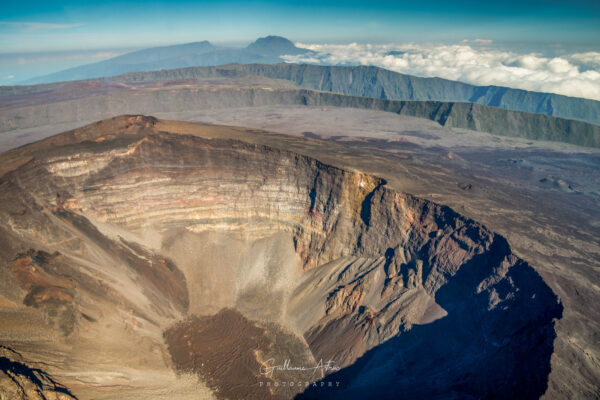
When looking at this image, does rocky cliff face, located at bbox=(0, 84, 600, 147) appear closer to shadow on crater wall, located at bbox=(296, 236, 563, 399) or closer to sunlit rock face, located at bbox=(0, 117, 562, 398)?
sunlit rock face, located at bbox=(0, 117, 562, 398)

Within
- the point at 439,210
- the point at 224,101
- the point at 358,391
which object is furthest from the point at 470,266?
the point at 224,101

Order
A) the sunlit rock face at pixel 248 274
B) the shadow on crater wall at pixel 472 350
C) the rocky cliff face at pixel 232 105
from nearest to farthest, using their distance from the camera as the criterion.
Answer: the shadow on crater wall at pixel 472 350, the sunlit rock face at pixel 248 274, the rocky cliff face at pixel 232 105

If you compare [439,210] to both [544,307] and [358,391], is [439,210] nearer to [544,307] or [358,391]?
[544,307]

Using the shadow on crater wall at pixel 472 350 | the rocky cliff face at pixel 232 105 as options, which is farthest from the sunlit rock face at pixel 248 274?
the rocky cliff face at pixel 232 105

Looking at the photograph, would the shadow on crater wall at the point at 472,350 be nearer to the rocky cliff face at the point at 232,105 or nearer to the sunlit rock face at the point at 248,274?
the sunlit rock face at the point at 248,274

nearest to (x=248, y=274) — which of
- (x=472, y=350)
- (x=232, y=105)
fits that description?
(x=472, y=350)

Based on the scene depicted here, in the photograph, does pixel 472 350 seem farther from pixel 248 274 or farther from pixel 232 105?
pixel 232 105

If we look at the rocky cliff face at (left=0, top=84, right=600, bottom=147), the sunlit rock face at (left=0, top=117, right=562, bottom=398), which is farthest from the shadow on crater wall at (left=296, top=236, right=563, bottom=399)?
the rocky cliff face at (left=0, top=84, right=600, bottom=147)

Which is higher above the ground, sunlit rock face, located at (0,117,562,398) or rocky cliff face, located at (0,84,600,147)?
rocky cliff face, located at (0,84,600,147)
